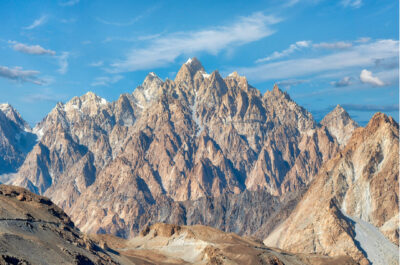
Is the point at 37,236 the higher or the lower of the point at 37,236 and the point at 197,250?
the lower

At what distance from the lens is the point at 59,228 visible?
112625 millimetres

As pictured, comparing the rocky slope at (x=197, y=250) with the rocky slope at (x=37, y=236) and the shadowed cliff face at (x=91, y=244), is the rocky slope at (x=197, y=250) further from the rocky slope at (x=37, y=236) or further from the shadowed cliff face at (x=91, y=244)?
the rocky slope at (x=37, y=236)

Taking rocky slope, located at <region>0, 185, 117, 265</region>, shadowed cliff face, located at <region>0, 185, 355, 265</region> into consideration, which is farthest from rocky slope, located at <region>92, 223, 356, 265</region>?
rocky slope, located at <region>0, 185, 117, 265</region>

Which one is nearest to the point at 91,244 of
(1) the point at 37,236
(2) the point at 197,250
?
(1) the point at 37,236

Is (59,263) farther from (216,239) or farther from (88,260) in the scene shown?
(216,239)

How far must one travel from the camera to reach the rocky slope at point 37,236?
3445 inches

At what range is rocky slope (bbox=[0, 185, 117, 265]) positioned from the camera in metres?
87.5

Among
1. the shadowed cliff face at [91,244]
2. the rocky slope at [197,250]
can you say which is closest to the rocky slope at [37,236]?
the shadowed cliff face at [91,244]

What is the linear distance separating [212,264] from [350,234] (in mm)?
86980

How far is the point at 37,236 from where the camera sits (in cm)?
10006

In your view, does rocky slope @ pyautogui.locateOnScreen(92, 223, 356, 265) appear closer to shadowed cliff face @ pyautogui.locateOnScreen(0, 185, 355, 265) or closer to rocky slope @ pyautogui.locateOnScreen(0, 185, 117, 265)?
shadowed cliff face @ pyautogui.locateOnScreen(0, 185, 355, 265)

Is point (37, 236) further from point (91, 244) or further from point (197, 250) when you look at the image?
point (197, 250)

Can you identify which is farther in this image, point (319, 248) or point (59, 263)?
point (319, 248)

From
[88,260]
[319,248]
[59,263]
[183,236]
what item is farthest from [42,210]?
[319,248]
